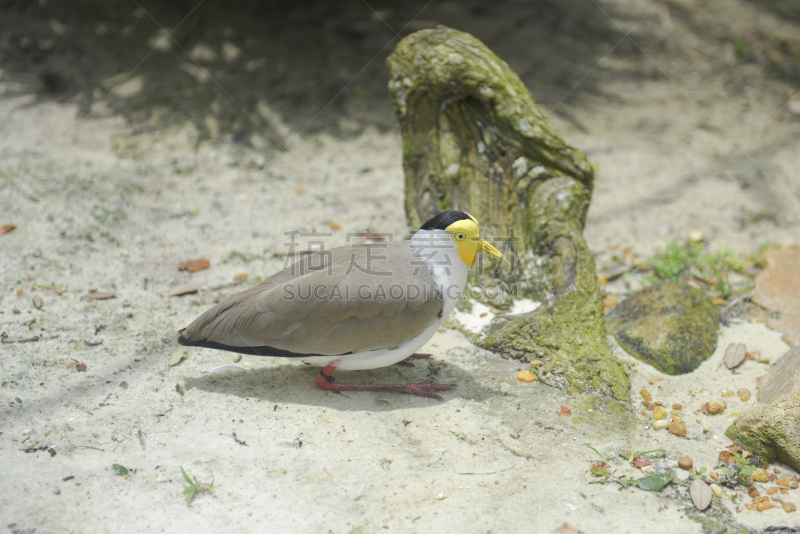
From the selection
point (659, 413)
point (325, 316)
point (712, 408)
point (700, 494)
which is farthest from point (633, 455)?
point (325, 316)

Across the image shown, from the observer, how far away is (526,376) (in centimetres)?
343

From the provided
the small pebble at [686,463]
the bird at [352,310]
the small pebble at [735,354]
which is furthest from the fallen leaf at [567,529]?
the small pebble at [735,354]

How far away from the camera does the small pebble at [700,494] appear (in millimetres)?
2605

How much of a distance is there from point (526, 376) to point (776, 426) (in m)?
1.20

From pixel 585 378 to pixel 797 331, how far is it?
1.61 m

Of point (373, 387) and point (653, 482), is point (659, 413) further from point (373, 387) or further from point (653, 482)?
point (373, 387)

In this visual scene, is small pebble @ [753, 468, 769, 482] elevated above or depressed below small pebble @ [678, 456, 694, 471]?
below

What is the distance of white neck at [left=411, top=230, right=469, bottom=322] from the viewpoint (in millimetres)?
3275

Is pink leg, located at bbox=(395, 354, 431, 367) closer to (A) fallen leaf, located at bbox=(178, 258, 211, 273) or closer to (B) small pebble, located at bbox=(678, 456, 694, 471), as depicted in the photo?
(B) small pebble, located at bbox=(678, 456, 694, 471)

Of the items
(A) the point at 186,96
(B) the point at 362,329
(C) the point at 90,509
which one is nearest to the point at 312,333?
(B) the point at 362,329

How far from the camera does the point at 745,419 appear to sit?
2924 millimetres

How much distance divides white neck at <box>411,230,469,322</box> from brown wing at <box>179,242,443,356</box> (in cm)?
8

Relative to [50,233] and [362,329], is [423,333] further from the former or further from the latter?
[50,233]

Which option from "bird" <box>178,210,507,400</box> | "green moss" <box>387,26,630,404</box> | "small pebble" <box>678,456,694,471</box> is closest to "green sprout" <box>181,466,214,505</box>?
Answer: "bird" <box>178,210,507,400</box>
